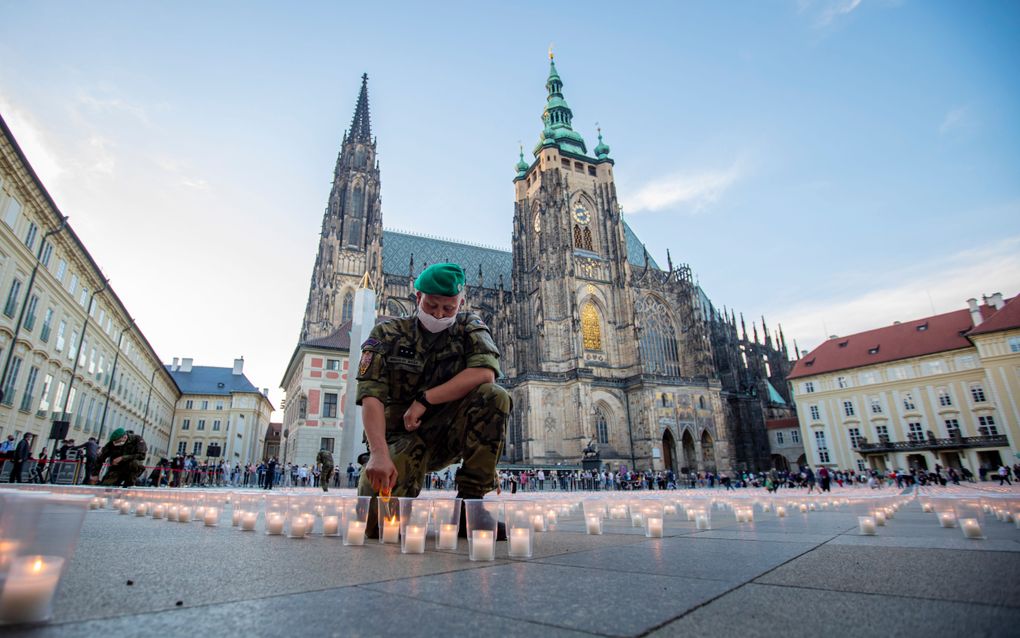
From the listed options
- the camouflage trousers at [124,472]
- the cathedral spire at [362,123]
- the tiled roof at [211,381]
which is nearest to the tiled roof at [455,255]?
the cathedral spire at [362,123]

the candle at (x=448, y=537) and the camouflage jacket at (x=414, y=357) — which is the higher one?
the camouflage jacket at (x=414, y=357)

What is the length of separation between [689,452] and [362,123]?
42.1 m

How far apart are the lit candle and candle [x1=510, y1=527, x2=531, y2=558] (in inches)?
35.9

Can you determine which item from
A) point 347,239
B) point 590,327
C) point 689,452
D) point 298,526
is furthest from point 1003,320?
point 347,239

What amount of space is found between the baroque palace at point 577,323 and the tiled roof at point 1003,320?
16.5m

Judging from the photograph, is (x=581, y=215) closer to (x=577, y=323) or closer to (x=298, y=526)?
(x=577, y=323)

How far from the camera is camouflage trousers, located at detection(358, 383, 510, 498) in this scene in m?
3.29

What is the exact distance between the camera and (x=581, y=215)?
43.8 metres

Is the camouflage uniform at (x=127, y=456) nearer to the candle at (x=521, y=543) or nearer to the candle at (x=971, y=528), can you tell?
the candle at (x=521, y=543)

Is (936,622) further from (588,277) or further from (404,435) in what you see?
(588,277)

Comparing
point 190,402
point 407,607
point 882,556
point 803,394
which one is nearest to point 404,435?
point 407,607

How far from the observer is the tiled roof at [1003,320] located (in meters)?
30.8

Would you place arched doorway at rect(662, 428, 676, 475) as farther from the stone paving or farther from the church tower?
the stone paving

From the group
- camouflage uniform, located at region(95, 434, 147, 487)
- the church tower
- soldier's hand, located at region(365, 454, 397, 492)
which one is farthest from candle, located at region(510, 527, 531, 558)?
the church tower
